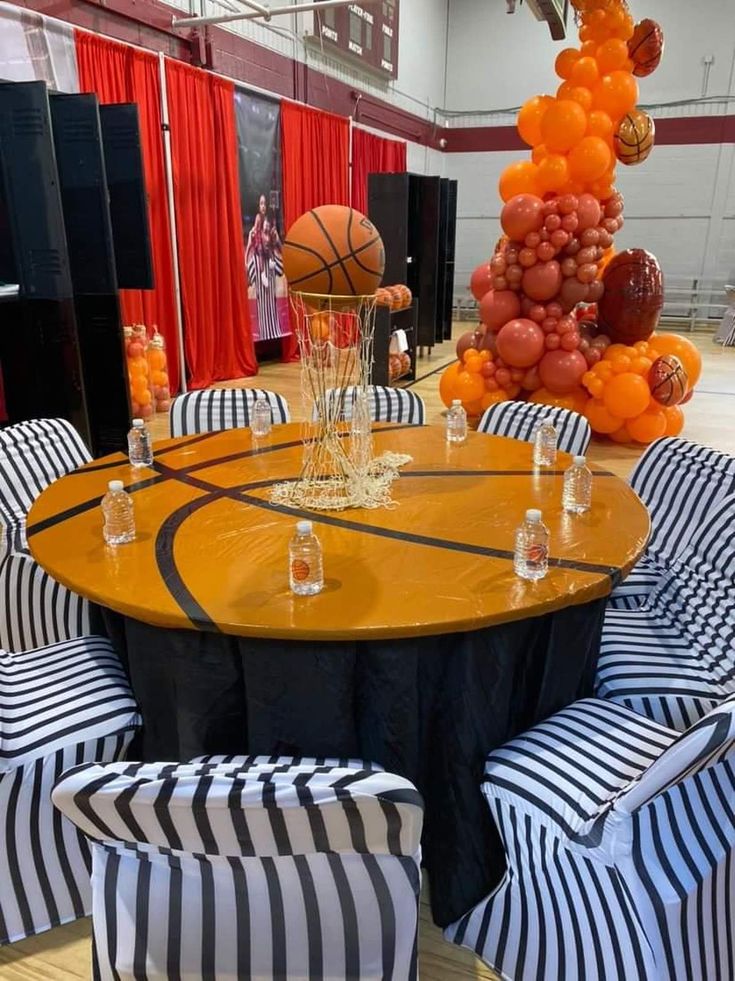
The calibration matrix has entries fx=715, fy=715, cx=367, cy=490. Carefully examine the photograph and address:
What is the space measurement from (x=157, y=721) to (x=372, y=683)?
53 cm

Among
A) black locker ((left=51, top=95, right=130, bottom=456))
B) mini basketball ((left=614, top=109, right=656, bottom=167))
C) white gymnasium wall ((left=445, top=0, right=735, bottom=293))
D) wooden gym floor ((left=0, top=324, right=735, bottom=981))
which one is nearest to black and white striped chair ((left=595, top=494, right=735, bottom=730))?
wooden gym floor ((left=0, top=324, right=735, bottom=981))

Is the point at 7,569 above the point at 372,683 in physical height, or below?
below

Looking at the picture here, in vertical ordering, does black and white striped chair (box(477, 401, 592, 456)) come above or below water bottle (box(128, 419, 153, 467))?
below

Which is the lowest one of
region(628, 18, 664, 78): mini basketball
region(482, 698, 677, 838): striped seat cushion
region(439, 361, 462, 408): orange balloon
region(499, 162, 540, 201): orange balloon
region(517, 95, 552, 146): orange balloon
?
region(439, 361, 462, 408): orange balloon

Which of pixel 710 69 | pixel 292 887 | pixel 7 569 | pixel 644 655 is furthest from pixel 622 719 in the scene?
pixel 710 69

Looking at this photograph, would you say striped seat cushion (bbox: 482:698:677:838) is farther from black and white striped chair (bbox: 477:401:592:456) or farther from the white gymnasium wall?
the white gymnasium wall

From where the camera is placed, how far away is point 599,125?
5242mm

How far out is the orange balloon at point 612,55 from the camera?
206 inches

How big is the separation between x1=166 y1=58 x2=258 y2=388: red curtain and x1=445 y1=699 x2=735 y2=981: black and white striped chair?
643cm

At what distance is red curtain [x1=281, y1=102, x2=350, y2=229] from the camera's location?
832cm

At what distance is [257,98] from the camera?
7637 millimetres

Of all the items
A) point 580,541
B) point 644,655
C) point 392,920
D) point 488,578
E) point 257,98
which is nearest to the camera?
point 392,920

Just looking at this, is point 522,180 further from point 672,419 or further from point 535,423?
point 535,423

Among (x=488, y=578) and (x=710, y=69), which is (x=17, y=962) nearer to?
(x=488, y=578)
